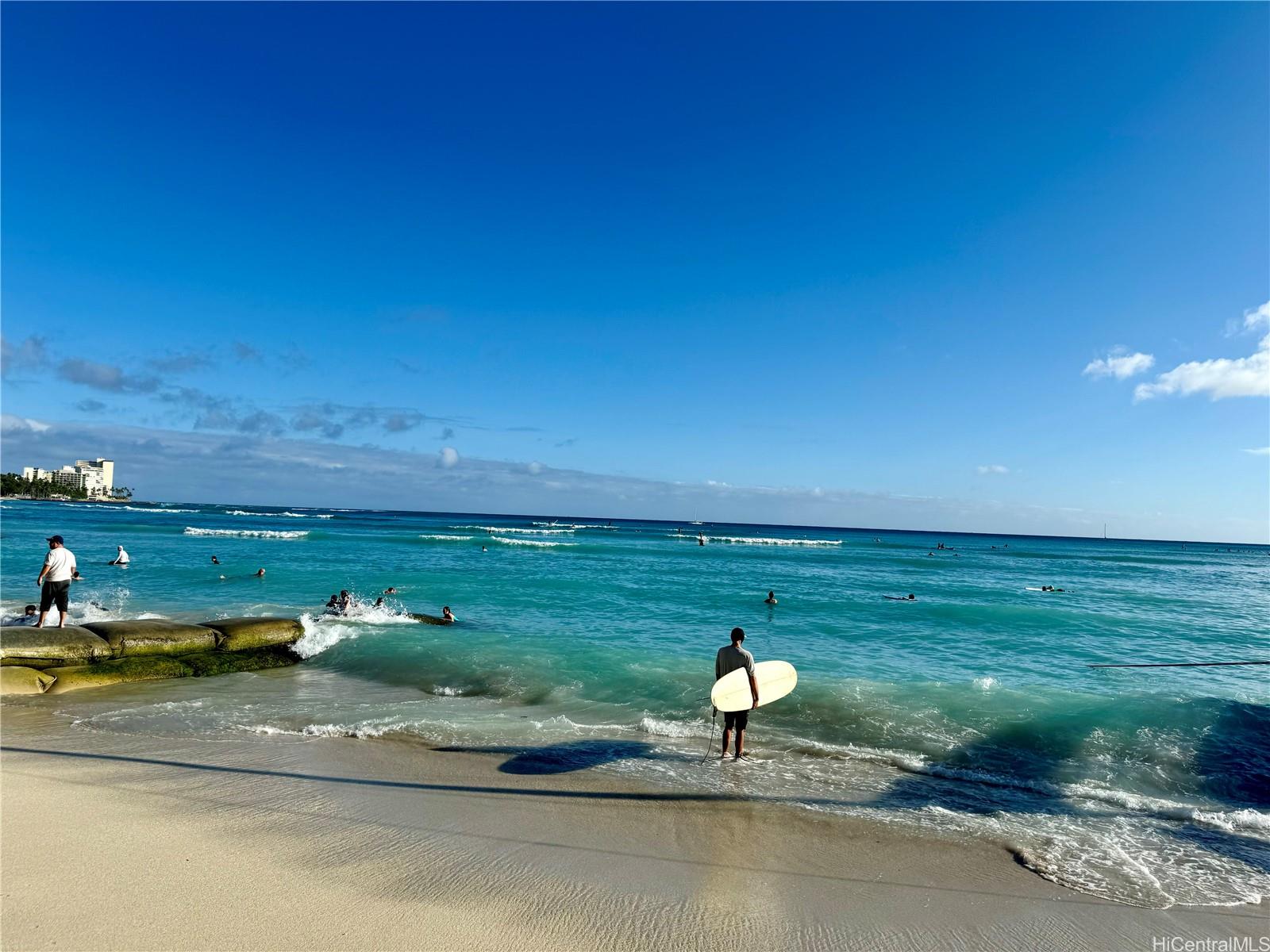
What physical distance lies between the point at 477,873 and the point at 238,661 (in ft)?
37.2

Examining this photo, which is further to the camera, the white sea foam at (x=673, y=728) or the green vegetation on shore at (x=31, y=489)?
the green vegetation on shore at (x=31, y=489)

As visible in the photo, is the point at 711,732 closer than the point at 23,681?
Yes

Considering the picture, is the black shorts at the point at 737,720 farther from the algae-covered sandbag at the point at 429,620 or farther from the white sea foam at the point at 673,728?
the algae-covered sandbag at the point at 429,620

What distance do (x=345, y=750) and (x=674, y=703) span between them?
5729 millimetres

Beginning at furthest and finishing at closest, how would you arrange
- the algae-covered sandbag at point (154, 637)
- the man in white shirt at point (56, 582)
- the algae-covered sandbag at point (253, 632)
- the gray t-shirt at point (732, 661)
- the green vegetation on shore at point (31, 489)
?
1. the green vegetation on shore at point (31, 489)
2. the algae-covered sandbag at point (253, 632)
3. the man in white shirt at point (56, 582)
4. the algae-covered sandbag at point (154, 637)
5. the gray t-shirt at point (732, 661)

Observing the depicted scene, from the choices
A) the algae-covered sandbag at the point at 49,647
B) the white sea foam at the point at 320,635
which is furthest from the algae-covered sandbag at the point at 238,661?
the algae-covered sandbag at the point at 49,647

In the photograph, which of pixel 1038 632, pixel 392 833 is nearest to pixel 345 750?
pixel 392 833

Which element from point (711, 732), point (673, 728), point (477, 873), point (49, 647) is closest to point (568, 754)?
point (673, 728)

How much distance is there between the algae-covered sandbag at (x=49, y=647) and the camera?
41.4 ft

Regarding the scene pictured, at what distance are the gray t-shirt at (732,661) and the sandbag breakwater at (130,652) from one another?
34.9ft

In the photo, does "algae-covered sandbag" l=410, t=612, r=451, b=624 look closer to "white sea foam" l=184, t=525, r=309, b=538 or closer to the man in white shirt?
the man in white shirt

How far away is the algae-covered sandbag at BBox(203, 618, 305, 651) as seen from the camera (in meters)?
15.3

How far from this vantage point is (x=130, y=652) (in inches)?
543

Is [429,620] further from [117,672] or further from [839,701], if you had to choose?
[839,701]
